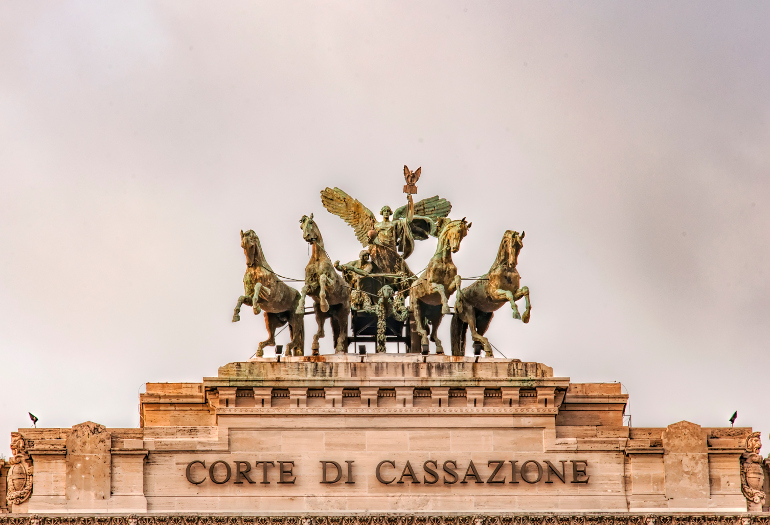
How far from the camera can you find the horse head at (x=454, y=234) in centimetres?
7569

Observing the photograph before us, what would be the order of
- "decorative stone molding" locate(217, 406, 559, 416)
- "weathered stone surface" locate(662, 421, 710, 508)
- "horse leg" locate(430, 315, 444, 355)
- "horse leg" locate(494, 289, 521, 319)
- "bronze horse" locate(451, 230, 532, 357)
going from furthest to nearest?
1. "horse leg" locate(430, 315, 444, 355)
2. "bronze horse" locate(451, 230, 532, 357)
3. "horse leg" locate(494, 289, 521, 319)
4. "decorative stone molding" locate(217, 406, 559, 416)
5. "weathered stone surface" locate(662, 421, 710, 508)

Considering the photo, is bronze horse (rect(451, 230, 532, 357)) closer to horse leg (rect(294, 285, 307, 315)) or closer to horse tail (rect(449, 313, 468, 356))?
horse tail (rect(449, 313, 468, 356))

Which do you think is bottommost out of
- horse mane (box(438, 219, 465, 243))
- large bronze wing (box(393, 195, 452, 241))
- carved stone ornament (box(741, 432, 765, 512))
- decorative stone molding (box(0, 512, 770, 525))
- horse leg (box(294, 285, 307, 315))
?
decorative stone molding (box(0, 512, 770, 525))

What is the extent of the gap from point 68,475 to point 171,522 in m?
3.15

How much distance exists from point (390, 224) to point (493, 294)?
610cm

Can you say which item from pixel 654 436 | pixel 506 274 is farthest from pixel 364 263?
pixel 654 436

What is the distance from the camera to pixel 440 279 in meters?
76.1

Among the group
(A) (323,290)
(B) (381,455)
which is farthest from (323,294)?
(B) (381,455)

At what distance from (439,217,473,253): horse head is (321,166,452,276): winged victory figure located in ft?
10.3

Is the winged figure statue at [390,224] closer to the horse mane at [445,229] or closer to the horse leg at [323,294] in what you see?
the horse mane at [445,229]

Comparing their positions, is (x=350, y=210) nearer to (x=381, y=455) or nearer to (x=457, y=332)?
(x=457, y=332)

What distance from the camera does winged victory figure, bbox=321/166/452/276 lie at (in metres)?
80.0

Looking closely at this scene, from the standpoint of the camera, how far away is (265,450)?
73.8 m

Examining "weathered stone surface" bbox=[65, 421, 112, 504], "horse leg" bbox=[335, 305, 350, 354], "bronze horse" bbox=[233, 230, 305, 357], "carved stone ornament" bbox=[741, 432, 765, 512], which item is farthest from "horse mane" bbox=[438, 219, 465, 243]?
"weathered stone surface" bbox=[65, 421, 112, 504]
